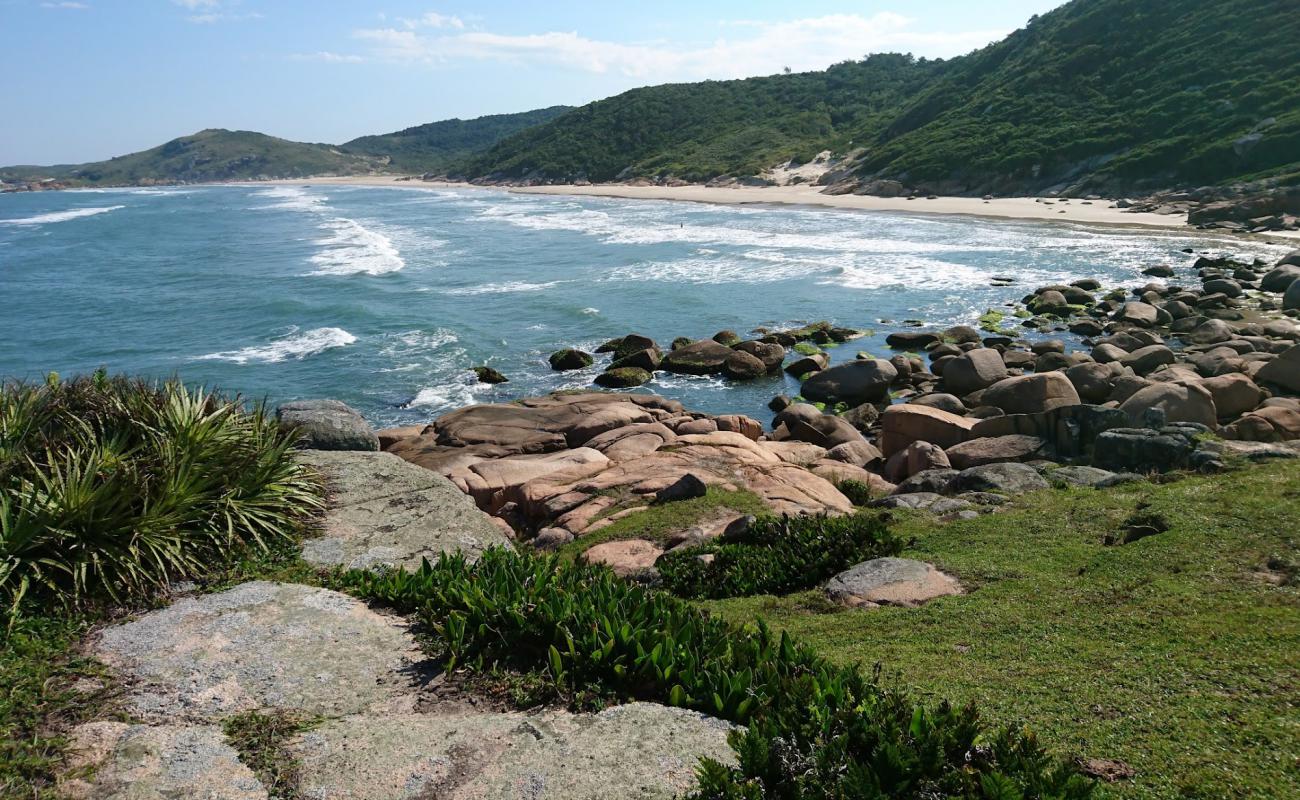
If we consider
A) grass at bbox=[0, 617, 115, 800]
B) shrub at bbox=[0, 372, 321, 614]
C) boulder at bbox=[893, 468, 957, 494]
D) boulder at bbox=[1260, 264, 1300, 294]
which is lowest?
boulder at bbox=[893, 468, 957, 494]

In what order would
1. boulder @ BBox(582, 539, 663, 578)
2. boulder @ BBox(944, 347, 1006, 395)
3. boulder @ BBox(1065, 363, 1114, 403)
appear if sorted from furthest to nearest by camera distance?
boulder @ BBox(944, 347, 1006, 395)
boulder @ BBox(1065, 363, 1114, 403)
boulder @ BBox(582, 539, 663, 578)

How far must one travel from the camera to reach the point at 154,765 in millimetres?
4777

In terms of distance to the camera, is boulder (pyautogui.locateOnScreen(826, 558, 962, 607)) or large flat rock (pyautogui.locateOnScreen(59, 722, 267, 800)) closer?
large flat rock (pyautogui.locateOnScreen(59, 722, 267, 800))

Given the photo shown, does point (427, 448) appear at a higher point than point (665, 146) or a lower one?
lower

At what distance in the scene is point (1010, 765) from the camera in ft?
14.0

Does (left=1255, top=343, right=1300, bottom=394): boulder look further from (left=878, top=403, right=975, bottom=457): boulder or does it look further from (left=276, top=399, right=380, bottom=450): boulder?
(left=276, top=399, right=380, bottom=450): boulder

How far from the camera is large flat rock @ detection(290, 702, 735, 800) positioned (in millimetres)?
4652

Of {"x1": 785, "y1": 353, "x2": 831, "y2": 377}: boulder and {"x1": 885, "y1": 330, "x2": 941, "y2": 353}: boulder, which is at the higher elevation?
{"x1": 885, "y1": 330, "x2": 941, "y2": 353}: boulder

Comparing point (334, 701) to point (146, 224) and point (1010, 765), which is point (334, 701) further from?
point (146, 224)

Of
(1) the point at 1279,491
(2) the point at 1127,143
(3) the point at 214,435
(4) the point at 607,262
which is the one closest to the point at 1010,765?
(1) the point at 1279,491

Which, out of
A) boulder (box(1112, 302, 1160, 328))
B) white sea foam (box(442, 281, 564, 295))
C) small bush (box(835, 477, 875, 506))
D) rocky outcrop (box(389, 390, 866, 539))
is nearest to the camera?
rocky outcrop (box(389, 390, 866, 539))

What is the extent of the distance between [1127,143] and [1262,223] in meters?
20.2

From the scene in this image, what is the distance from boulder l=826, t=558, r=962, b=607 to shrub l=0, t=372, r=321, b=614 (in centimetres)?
566

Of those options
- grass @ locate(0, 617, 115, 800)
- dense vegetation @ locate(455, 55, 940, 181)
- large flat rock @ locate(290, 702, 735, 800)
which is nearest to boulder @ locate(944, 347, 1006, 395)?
large flat rock @ locate(290, 702, 735, 800)
